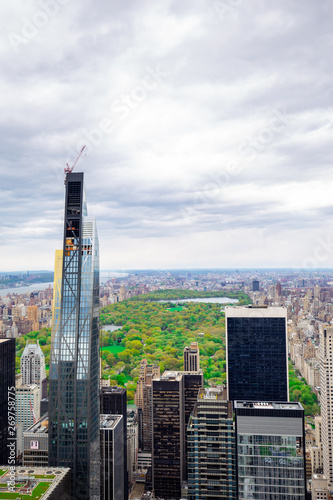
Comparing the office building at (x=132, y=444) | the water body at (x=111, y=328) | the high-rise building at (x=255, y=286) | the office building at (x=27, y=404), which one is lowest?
the office building at (x=132, y=444)

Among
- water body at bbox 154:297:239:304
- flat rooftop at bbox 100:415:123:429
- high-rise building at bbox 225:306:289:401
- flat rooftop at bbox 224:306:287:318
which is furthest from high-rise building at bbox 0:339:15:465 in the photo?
water body at bbox 154:297:239:304

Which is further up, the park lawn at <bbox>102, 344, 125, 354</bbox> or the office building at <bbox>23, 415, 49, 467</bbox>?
the office building at <bbox>23, 415, 49, 467</bbox>

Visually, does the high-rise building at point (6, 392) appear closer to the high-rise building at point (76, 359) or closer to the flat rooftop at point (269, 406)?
the high-rise building at point (76, 359)

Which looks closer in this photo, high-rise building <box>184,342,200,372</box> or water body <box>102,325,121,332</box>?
high-rise building <box>184,342,200,372</box>

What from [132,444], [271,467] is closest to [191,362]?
[132,444]

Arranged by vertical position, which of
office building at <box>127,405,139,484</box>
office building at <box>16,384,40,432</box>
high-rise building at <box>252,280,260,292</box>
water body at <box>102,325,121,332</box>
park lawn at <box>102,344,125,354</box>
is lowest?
office building at <box>127,405,139,484</box>

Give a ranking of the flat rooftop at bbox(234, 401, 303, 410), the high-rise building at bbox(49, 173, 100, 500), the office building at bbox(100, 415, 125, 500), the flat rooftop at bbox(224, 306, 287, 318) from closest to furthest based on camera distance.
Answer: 1. the flat rooftop at bbox(234, 401, 303, 410)
2. the high-rise building at bbox(49, 173, 100, 500)
3. the office building at bbox(100, 415, 125, 500)
4. the flat rooftop at bbox(224, 306, 287, 318)

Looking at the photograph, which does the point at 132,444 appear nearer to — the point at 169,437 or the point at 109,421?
the point at 169,437

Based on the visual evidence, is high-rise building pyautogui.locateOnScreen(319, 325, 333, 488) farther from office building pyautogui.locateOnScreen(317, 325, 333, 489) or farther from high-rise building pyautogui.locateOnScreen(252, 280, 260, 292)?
high-rise building pyautogui.locateOnScreen(252, 280, 260, 292)

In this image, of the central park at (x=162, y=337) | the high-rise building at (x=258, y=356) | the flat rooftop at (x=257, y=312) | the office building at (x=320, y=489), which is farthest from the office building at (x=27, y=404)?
the office building at (x=320, y=489)
